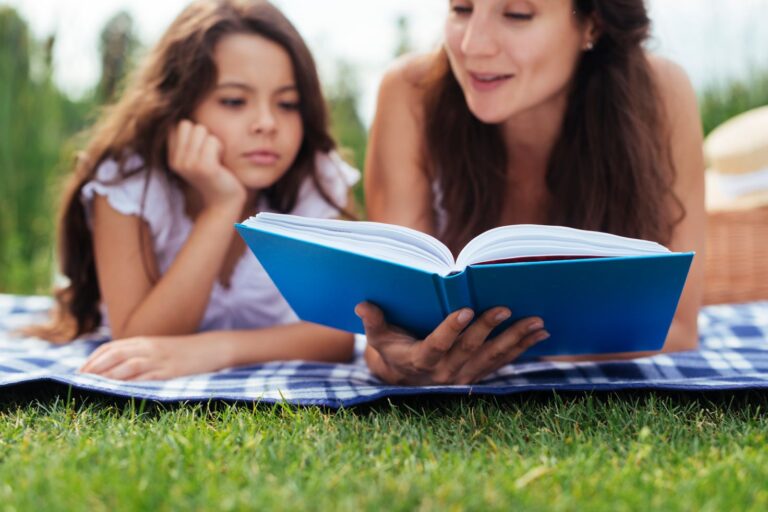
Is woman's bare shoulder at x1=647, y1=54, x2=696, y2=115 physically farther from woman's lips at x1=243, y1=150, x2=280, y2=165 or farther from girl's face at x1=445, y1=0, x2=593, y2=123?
woman's lips at x1=243, y1=150, x2=280, y2=165

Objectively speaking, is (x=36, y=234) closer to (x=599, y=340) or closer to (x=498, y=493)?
(x=599, y=340)

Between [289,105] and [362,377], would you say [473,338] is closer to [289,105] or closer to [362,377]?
[362,377]

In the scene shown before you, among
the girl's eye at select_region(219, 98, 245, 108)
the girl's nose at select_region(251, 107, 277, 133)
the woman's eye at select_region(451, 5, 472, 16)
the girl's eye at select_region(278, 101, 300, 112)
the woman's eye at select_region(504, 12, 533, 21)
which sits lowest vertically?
the girl's nose at select_region(251, 107, 277, 133)

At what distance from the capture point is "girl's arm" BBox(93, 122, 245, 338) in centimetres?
252

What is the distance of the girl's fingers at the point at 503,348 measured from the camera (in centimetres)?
179

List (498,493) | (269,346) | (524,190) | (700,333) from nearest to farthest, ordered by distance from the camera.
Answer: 1. (498,493)
2. (269,346)
3. (524,190)
4. (700,333)

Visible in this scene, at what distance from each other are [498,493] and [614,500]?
0.55 feet

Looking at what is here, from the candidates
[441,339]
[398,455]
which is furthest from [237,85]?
[398,455]

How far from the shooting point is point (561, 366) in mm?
2211

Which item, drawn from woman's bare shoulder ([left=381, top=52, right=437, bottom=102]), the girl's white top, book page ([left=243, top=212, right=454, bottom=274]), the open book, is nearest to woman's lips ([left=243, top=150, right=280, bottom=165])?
the girl's white top

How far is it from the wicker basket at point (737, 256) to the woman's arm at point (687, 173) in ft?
3.66

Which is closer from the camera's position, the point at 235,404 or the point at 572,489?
the point at 572,489

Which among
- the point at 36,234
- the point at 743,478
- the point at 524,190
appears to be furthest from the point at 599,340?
the point at 36,234

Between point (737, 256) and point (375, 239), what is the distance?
2.39 metres
